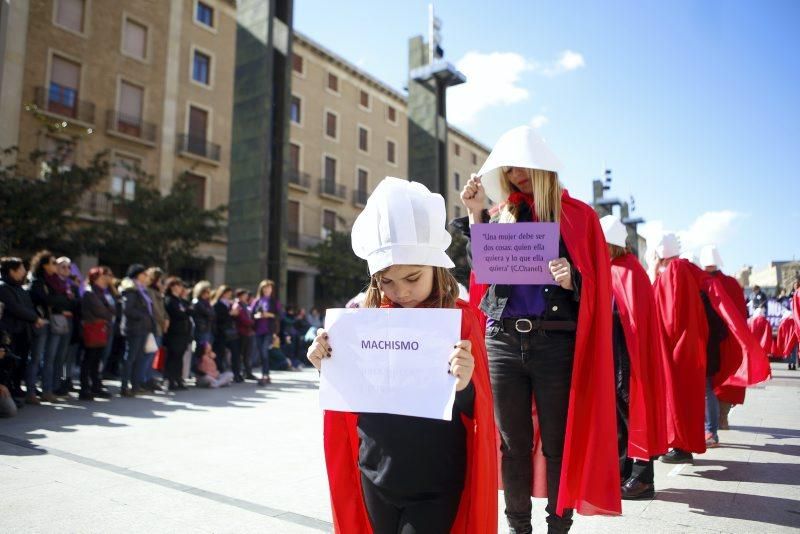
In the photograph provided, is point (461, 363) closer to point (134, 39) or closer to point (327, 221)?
point (134, 39)

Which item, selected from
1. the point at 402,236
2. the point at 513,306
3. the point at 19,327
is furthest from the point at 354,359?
the point at 19,327

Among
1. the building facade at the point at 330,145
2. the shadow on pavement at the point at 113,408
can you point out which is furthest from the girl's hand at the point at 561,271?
the building facade at the point at 330,145

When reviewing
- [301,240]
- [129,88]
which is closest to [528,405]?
[129,88]

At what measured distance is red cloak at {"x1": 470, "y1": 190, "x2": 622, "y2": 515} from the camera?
94.3 inches

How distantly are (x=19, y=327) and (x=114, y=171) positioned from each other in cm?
1913

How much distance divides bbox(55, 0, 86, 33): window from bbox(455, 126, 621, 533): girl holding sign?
84.7 ft

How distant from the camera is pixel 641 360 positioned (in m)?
3.66

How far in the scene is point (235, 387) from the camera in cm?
949

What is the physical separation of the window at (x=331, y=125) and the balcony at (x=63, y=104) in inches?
572

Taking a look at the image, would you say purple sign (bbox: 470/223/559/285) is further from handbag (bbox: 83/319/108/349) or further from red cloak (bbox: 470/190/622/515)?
handbag (bbox: 83/319/108/349)

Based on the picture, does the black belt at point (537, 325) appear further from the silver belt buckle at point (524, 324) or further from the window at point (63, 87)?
the window at point (63, 87)

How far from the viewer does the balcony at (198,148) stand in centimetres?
2603

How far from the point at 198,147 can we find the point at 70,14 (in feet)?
23.6

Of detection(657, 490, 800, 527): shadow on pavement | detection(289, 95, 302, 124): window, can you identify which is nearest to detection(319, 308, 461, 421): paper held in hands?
detection(657, 490, 800, 527): shadow on pavement
